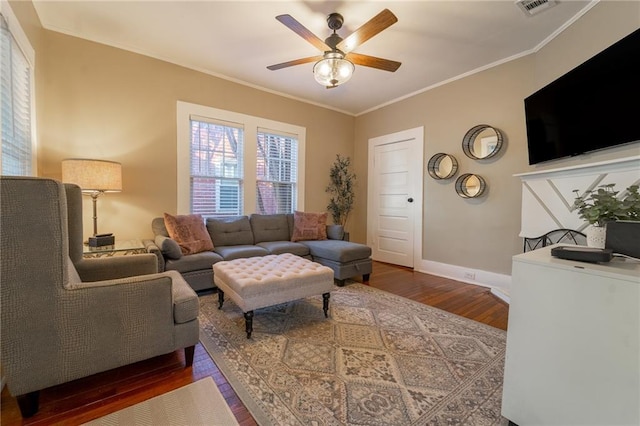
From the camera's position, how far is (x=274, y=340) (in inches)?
77.4

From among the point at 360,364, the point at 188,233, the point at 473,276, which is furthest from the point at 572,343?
the point at 188,233

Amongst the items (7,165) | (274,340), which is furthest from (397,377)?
(7,165)

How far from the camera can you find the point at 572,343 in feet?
3.40

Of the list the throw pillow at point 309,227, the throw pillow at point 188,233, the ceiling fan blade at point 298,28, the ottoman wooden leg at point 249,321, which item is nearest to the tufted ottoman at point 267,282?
the ottoman wooden leg at point 249,321

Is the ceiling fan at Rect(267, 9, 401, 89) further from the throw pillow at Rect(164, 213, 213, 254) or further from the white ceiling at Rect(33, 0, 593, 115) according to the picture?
the throw pillow at Rect(164, 213, 213, 254)

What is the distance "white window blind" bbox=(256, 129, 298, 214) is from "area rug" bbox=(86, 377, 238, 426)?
9.81 feet

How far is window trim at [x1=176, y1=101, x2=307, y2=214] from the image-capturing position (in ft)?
11.3

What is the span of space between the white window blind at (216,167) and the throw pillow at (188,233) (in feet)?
1.72

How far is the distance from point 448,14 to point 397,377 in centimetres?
304

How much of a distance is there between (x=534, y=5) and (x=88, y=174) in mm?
4279

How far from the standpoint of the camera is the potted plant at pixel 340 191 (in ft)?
16.2

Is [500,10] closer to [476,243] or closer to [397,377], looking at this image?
[476,243]

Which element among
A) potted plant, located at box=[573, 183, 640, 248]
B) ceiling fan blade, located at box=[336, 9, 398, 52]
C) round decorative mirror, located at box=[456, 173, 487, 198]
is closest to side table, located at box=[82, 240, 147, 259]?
ceiling fan blade, located at box=[336, 9, 398, 52]

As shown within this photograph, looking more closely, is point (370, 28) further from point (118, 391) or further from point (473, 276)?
point (473, 276)
